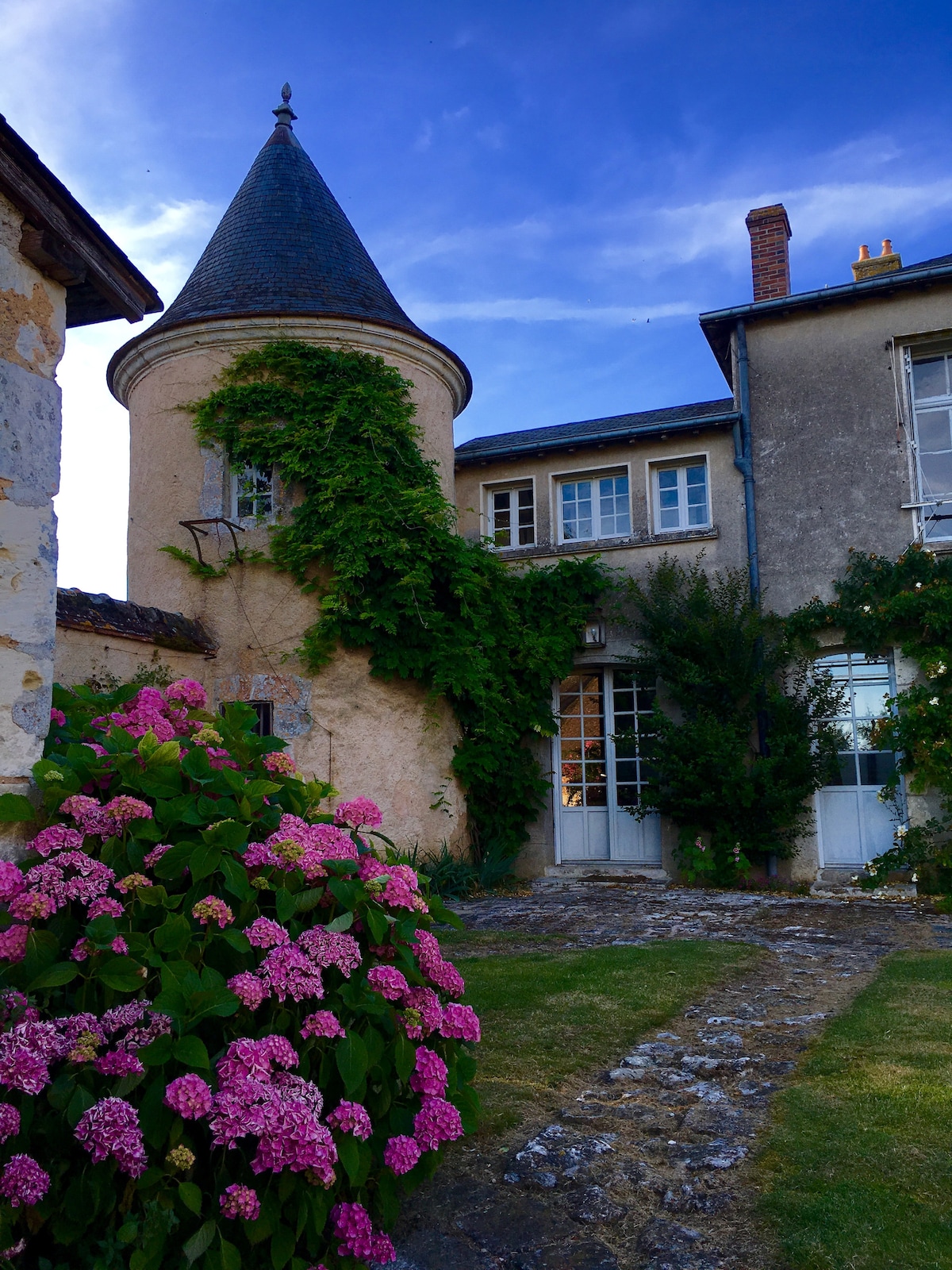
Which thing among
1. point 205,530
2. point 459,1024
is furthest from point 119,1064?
point 205,530

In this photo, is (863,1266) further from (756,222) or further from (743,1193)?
Answer: (756,222)

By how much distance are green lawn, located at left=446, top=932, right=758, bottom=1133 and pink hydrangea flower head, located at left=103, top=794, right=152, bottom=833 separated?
61.8 inches

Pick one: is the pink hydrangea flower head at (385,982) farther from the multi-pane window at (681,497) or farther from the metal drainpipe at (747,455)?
the multi-pane window at (681,497)

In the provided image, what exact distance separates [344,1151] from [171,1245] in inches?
16.8

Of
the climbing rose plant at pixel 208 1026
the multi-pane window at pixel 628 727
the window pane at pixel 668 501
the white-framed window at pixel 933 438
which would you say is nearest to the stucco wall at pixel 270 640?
the multi-pane window at pixel 628 727

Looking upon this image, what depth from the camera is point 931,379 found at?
34.4 ft

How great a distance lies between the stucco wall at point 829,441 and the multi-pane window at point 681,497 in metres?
0.70

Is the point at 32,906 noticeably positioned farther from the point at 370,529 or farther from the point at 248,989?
the point at 370,529

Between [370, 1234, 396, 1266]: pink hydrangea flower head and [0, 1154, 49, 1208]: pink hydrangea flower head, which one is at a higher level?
[0, 1154, 49, 1208]: pink hydrangea flower head

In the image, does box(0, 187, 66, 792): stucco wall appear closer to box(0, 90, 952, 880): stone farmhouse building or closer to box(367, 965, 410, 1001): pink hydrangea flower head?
box(367, 965, 410, 1001): pink hydrangea flower head

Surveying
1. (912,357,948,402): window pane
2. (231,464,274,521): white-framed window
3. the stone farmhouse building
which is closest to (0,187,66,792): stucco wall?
the stone farmhouse building

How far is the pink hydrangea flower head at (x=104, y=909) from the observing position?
2.47 m

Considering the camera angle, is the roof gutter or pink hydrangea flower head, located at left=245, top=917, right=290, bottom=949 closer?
pink hydrangea flower head, located at left=245, top=917, right=290, bottom=949

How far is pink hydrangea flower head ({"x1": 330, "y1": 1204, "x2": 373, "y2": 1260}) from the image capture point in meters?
2.30
